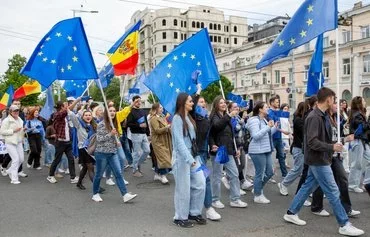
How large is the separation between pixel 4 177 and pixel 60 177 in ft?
4.56

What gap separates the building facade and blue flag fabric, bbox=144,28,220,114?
26.5m

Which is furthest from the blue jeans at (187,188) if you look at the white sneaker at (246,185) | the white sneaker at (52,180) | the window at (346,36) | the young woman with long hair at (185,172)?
the window at (346,36)

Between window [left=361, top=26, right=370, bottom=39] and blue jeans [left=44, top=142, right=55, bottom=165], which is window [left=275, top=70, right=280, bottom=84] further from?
blue jeans [left=44, top=142, right=55, bottom=165]

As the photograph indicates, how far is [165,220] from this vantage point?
6.11 m

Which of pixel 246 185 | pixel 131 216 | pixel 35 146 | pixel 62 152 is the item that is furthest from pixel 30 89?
pixel 131 216

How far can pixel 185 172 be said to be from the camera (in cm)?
572

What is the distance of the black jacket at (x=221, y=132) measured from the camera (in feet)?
21.9

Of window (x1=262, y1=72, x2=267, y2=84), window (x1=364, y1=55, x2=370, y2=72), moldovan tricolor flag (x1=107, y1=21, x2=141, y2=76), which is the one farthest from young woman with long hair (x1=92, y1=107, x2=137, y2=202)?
window (x1=262, y1=72, x2=267, y2=84)

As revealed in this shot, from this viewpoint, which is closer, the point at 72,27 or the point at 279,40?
the point at 279,40

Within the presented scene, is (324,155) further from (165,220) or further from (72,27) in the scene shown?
(72,27)

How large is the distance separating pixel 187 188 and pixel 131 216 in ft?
3.76

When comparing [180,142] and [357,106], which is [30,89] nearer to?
[180,142]

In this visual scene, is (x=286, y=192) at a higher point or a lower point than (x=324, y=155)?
lower

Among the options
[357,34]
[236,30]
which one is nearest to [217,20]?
[236,30]
